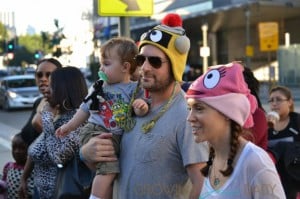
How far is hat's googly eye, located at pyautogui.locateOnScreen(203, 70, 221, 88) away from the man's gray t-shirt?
15.9 inches

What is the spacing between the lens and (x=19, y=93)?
72.0 feet

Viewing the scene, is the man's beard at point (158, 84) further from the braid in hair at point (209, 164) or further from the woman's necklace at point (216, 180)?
the woman's necklace at point (216, 180)

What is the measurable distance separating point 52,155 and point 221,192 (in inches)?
67.1

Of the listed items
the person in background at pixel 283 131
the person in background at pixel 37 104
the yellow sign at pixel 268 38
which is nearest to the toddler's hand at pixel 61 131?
the person in background at pixel 37 104

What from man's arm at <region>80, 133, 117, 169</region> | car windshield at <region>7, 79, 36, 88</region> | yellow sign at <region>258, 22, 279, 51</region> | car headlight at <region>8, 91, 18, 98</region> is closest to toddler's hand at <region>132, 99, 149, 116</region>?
man's arm at <region>80, 133, 117, 169</region>

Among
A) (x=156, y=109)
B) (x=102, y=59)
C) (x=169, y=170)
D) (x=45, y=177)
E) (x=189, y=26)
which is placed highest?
(x=189, y=26)

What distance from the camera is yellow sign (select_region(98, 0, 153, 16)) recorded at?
16.2ft

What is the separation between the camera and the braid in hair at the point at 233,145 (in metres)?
2.00

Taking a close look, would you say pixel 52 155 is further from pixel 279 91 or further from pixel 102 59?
pixel 279 91

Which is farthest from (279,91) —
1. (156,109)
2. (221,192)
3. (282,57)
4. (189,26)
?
(189,26)

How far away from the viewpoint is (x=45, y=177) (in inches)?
144

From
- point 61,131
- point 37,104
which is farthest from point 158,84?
point 37,104

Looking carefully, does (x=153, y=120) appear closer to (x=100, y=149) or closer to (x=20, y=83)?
(x=100, y=149)

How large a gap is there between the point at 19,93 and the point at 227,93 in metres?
20.7
